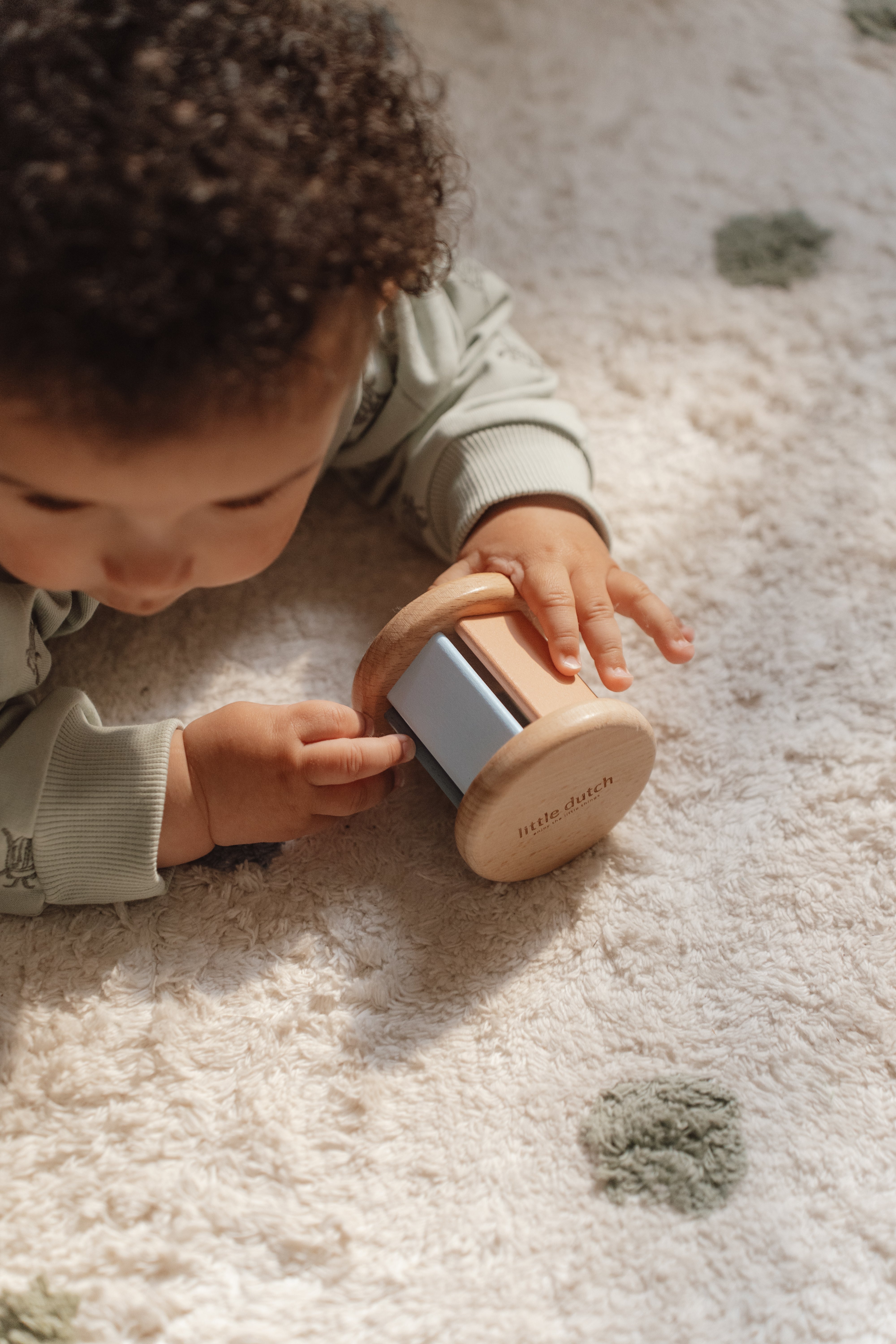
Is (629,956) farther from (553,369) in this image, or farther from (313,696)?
(553,369)

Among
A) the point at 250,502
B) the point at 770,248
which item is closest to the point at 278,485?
the point at 250,502

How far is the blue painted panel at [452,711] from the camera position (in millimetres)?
561

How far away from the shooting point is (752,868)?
63cm

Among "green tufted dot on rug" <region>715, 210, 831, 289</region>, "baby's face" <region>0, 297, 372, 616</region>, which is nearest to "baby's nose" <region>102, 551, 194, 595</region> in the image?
"baby's face" <region>0, 297, 372, 616</region>

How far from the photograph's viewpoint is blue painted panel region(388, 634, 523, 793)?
1.84 feet

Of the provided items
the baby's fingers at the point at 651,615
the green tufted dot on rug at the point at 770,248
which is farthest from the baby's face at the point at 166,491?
the green tufted dot on rug at the point at 770,248

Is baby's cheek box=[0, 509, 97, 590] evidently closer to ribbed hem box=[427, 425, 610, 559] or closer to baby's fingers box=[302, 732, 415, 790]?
baby's fingers box=[302, 732, 415, 790]

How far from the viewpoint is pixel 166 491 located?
1.50ft

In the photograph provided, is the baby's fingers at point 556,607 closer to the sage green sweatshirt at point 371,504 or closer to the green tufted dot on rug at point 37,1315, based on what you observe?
the sage green sweatshirt at point 371,504

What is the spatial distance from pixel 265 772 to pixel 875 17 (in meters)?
0.95

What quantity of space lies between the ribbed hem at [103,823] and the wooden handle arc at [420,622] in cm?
12

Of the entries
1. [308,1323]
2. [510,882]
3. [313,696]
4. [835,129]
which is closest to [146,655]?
[313,696]

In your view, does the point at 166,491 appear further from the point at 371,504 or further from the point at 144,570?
the point at 371,504

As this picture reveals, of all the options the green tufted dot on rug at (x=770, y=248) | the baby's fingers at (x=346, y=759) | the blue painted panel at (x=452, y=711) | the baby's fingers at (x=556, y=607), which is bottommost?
the baby's fingers at (x=346, y=759)
